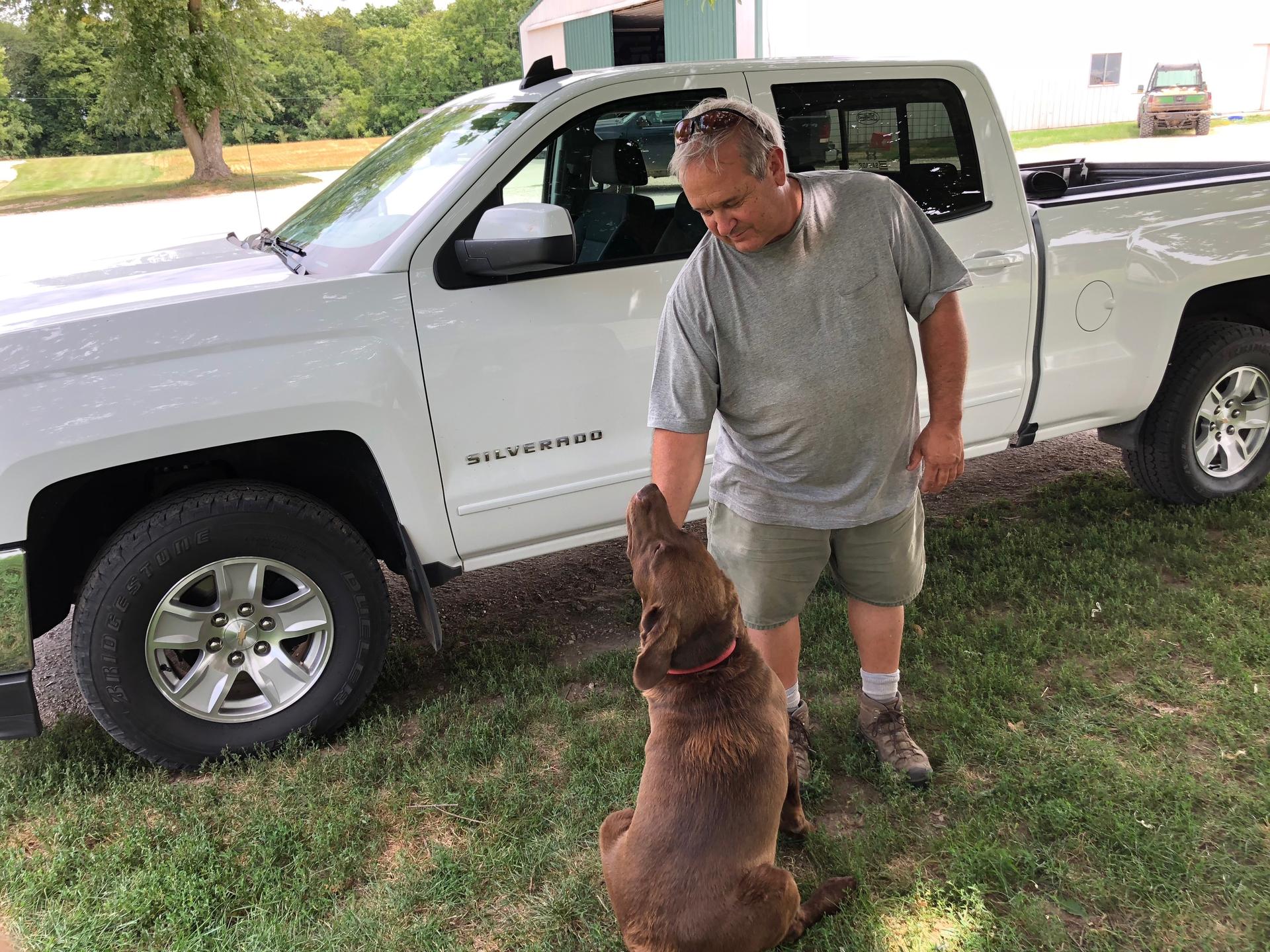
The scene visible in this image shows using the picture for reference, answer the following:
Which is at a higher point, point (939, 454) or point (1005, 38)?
point (1005, 38)

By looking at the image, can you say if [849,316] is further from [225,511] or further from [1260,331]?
[1260,331]

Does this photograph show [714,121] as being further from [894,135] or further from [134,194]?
[134,194]

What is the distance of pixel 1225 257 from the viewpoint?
4.21 m

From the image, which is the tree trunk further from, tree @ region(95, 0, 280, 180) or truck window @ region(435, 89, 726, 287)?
truck window @ region(435, 89, 726, 287)

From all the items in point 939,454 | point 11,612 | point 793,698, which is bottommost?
point 793,698

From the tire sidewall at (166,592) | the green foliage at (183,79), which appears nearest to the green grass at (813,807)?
the tire sidewall at (166,592)

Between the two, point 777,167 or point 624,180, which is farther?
point 624,180

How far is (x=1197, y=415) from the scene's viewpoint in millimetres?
4402

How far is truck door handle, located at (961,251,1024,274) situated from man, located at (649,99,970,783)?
4.59 feet

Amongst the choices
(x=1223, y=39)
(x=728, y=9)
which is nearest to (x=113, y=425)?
(x=728, y=9)

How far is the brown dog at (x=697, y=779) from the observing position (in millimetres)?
1926

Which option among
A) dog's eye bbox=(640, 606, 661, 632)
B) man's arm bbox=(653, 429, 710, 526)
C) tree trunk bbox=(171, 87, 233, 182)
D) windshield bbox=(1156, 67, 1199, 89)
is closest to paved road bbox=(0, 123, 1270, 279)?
tree trunk bbox=(171, 87, 233, 182)

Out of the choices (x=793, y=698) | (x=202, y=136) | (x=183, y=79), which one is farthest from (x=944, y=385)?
(x=183, y=79)

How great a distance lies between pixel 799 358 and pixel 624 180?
1397 mm
